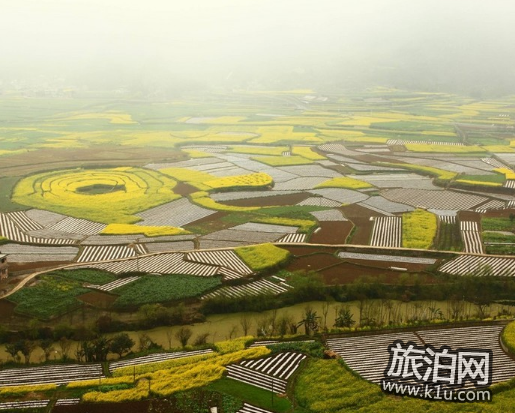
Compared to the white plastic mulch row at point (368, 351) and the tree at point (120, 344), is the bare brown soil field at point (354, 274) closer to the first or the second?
the white plastic mulch row at point (368, 351)

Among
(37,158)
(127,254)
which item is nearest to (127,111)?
(37,158)

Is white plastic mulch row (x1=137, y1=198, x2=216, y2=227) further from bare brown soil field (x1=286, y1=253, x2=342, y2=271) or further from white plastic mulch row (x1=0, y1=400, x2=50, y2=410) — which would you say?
white plastic mulch row (x1=0, y1=400, x2=50, y2=410)

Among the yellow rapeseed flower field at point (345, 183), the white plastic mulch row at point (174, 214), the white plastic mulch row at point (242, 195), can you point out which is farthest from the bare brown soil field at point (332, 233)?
the yellow rapeseed flower field at point (345, 183)

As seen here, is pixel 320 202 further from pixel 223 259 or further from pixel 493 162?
pixel 493 162

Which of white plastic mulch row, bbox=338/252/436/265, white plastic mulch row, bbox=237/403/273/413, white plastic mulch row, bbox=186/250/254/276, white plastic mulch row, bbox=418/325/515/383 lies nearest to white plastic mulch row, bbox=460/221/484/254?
white plastic mulch row, bbox=338/252/436/265

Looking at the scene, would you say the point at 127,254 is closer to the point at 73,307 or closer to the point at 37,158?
the point at 73,307
